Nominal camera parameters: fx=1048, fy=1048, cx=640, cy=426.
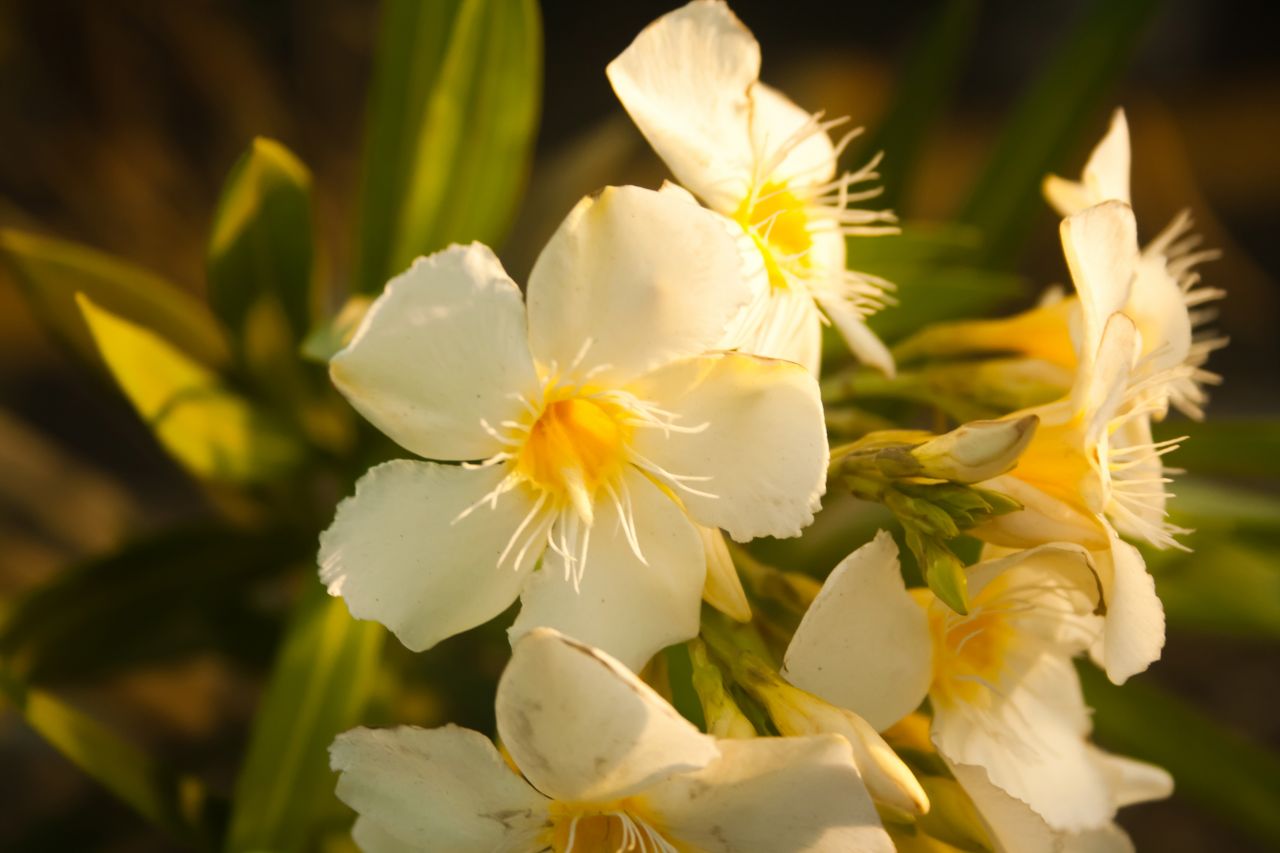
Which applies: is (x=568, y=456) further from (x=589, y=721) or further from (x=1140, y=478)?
(x=1140, y=478)

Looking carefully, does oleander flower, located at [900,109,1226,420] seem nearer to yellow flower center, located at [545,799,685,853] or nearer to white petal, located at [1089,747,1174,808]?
white petal, located at [1089,747,1174,808]

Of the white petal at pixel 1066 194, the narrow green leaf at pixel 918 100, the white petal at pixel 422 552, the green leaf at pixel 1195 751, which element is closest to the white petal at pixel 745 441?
the white petal at pixel 422 552

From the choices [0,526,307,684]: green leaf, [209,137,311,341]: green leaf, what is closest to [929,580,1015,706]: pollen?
[209,137,311,341]: green leaf

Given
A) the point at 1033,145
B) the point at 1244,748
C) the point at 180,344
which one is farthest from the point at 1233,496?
the point at 180,344

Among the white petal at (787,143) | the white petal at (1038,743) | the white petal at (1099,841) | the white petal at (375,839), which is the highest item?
the white petal at (787,143)

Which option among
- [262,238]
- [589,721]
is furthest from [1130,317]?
[262,238]

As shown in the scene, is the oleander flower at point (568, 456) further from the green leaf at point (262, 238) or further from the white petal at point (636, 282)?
the green leaf at point (262, 238)

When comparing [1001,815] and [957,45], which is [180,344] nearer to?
[1001,815]
